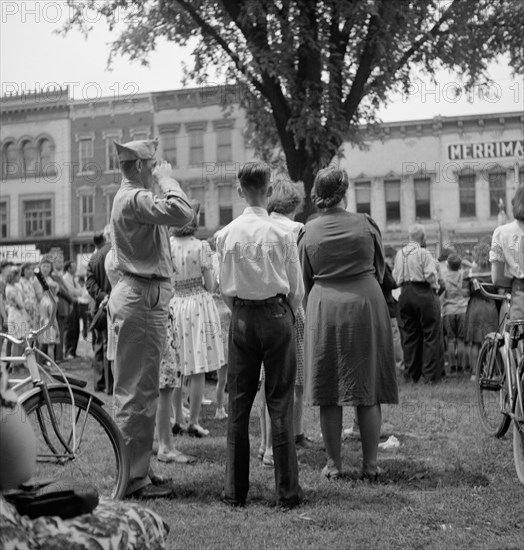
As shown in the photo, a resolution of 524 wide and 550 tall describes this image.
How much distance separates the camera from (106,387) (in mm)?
9727

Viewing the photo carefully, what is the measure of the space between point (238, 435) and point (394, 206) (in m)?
34.9

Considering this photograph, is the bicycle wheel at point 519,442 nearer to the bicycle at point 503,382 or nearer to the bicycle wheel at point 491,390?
the bicycle at point 503,382

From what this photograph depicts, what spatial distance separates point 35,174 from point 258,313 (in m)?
44.0

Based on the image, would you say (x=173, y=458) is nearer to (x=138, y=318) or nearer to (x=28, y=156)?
(x=138, y=318)

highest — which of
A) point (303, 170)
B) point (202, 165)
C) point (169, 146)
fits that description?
point (169, 146)

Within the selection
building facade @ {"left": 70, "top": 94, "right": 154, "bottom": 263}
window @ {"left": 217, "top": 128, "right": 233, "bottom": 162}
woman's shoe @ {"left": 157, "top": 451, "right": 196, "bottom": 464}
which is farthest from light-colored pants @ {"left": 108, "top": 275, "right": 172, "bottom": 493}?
building facade @ {"left": 70, "top": 94, "right": 154, "bottom": 263}

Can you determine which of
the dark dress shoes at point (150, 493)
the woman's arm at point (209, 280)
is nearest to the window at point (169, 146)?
the woman's arm at point (209, 280)

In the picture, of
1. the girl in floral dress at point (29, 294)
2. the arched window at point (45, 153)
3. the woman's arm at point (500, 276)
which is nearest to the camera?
the woman's arm at point (500, 276)

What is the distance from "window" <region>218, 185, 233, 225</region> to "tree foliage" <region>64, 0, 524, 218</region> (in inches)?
956

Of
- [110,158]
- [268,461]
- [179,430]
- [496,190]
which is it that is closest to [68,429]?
[268,461]

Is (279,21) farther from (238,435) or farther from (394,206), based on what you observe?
(394,206)

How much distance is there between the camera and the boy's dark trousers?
488 cm

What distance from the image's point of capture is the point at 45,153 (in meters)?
46.2

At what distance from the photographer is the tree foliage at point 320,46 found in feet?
49.2
